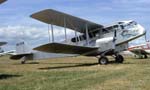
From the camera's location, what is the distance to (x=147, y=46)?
1538 inches

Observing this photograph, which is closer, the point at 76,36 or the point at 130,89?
the point at 130,89

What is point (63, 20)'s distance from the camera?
25328 millimetres

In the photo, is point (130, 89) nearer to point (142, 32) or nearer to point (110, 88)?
point (110, 88)

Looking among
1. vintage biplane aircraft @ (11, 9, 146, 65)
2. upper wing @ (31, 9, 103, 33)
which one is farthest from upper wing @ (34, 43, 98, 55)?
upper wing @ (31, 9, 103, 33)

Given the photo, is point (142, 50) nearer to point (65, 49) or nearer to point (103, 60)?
point (103, 60)

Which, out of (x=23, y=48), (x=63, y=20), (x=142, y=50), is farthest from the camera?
→ (x=142, y=50)

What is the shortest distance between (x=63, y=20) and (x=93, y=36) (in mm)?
2639

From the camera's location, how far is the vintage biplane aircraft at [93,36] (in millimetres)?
24594

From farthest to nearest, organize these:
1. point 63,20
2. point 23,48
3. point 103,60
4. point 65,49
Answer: point 23,48 → point 65,49 → point 63,20 → point 103,60

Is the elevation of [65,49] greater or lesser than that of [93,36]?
lesser

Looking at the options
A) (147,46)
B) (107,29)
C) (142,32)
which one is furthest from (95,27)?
(147,46)

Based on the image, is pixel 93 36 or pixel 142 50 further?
pixel 142 50

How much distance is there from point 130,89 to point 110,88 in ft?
2.10

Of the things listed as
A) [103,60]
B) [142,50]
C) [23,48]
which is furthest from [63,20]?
[142,50]
